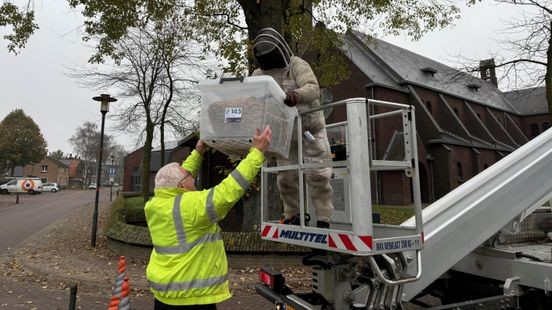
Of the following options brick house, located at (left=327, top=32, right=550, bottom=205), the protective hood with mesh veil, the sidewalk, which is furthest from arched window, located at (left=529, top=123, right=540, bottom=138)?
the protective hood with mesh veil

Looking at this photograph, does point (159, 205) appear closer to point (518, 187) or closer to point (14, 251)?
point (518, 187)

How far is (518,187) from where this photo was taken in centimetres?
361

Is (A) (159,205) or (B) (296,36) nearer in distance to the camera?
(A) (159,205)

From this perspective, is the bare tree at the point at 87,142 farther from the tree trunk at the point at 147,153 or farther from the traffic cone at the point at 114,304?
the traffic cone at the point at 114,304

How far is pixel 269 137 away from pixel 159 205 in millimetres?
1000

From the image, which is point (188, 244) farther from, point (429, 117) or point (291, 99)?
point (429, 117)

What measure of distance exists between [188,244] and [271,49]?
1.70m

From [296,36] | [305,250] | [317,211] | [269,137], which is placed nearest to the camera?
[269,137]

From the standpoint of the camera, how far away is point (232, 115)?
2.83 meters

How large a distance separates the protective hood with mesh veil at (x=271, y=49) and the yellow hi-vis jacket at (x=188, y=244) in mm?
974

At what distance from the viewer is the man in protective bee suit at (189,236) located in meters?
2.70

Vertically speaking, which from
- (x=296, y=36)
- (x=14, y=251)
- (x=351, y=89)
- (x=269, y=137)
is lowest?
(x=14, y=251)

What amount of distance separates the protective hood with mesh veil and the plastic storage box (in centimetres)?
43

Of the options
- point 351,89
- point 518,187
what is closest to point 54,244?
point 518,187
